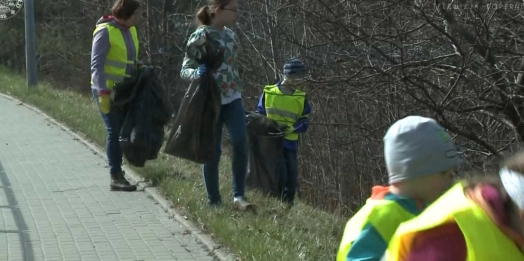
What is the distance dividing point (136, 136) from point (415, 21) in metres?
2.65

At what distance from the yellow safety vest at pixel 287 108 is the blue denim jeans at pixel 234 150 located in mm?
1848

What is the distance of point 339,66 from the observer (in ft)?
28.7

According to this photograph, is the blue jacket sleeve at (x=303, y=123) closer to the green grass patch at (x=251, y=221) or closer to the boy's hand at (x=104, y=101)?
the green grass patch at (x=251, y=221)

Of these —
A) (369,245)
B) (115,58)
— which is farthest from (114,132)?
(369,245)

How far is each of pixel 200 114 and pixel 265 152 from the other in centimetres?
209

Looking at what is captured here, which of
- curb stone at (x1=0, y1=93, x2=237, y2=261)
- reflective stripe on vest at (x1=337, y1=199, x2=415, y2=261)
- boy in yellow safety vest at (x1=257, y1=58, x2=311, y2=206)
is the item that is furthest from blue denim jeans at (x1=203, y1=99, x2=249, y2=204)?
reflective stripe on vest at (x1=337, y1=199, x2=415, y2=261)

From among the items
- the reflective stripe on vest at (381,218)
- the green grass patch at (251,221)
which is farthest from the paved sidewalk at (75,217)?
the reflective stripe on vest at (381,218)

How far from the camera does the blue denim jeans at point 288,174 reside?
9.77m

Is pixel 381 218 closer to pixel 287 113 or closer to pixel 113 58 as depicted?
pixel 113 58

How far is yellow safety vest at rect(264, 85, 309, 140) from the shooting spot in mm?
9617

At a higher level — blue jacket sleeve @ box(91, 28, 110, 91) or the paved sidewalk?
blue jacket sleeve @ box(91, 28, 110, 91)

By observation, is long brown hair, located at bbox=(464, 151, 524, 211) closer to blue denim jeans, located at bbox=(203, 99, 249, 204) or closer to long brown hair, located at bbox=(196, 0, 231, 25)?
long brown hair, located at bbox=(196, 0, 231, 25)

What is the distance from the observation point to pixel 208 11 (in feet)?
24.3

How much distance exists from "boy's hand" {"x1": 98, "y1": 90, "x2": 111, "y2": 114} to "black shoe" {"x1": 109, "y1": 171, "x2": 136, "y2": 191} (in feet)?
2.35
